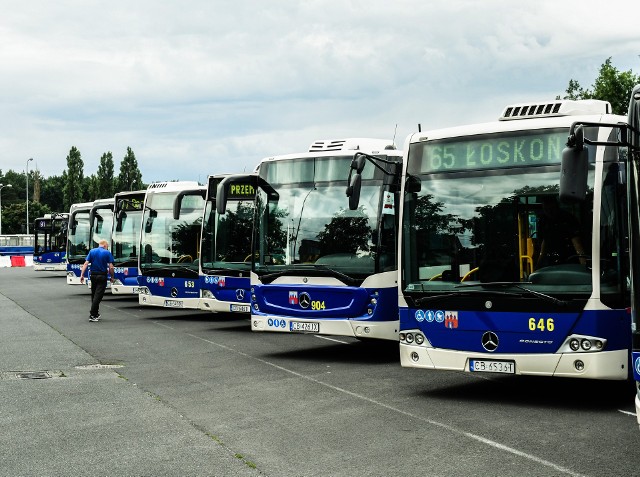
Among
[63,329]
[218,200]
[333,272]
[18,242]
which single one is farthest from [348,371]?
[18,242]

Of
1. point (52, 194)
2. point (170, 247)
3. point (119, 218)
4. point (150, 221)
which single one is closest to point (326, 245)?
point (170, 247)

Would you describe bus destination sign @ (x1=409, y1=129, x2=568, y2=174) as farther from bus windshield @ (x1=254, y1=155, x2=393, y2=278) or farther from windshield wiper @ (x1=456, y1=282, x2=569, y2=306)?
bus windshield @ (x1=254, y1=155, x2=393, y2=278)

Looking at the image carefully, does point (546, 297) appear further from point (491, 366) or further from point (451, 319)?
point (451, 319)

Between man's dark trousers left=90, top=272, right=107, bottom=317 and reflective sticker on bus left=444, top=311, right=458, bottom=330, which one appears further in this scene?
man's dark trousers left=90, top=272, right=107, bottom=317

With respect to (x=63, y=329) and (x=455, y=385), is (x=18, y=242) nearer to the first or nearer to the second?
(x=63, y=329)

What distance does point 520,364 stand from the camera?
32.1ft

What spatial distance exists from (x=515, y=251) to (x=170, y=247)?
47.3 feet

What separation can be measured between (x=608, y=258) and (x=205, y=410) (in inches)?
167

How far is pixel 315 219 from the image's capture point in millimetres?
14102

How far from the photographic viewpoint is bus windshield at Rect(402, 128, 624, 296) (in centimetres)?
954

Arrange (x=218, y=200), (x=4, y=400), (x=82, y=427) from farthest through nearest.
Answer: (x=218, y=200) → (x=4, y=400) → (x=82, y=427)

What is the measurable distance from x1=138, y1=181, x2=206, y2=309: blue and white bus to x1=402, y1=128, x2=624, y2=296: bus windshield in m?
11.3

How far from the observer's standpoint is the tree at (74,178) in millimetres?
119500

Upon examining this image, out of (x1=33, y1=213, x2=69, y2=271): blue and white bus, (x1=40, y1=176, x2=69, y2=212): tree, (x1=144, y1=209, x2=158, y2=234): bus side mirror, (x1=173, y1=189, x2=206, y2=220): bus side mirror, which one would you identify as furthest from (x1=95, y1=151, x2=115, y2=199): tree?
(x1=173, y1=189, x2=206, y2=220): bus side mirror
